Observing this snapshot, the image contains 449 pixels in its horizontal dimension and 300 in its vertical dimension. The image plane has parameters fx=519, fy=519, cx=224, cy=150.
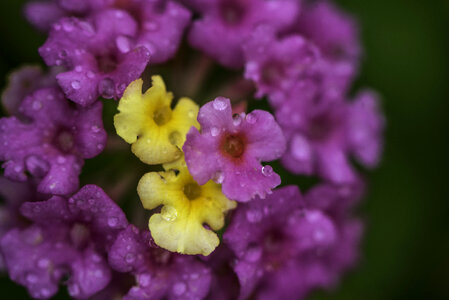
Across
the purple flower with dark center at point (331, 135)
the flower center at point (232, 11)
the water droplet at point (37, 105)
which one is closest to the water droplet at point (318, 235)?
the purple flower with dark center at point (331, 135)

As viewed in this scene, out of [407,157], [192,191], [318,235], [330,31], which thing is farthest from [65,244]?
[407,157]

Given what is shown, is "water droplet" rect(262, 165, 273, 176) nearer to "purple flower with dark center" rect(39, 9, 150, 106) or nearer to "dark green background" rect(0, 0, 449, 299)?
"purple flower with dark center" rect(39, 9, 150, 106)

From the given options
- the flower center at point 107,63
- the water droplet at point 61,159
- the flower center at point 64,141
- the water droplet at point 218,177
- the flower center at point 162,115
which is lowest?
the water droplet at point 61,159

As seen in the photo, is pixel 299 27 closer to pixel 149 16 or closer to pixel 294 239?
pixel 149 16

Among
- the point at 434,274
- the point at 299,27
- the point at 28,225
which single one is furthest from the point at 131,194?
the point at 434,274

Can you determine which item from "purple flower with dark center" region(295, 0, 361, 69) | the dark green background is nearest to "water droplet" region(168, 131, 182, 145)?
"purple flower with dark center" region(295, 0, 361, 69)

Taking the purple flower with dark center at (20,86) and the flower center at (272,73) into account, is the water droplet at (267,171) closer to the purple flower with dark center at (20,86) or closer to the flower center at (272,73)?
the flower center at (272,73)

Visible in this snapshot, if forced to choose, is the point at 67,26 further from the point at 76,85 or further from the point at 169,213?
the point at 169,213
